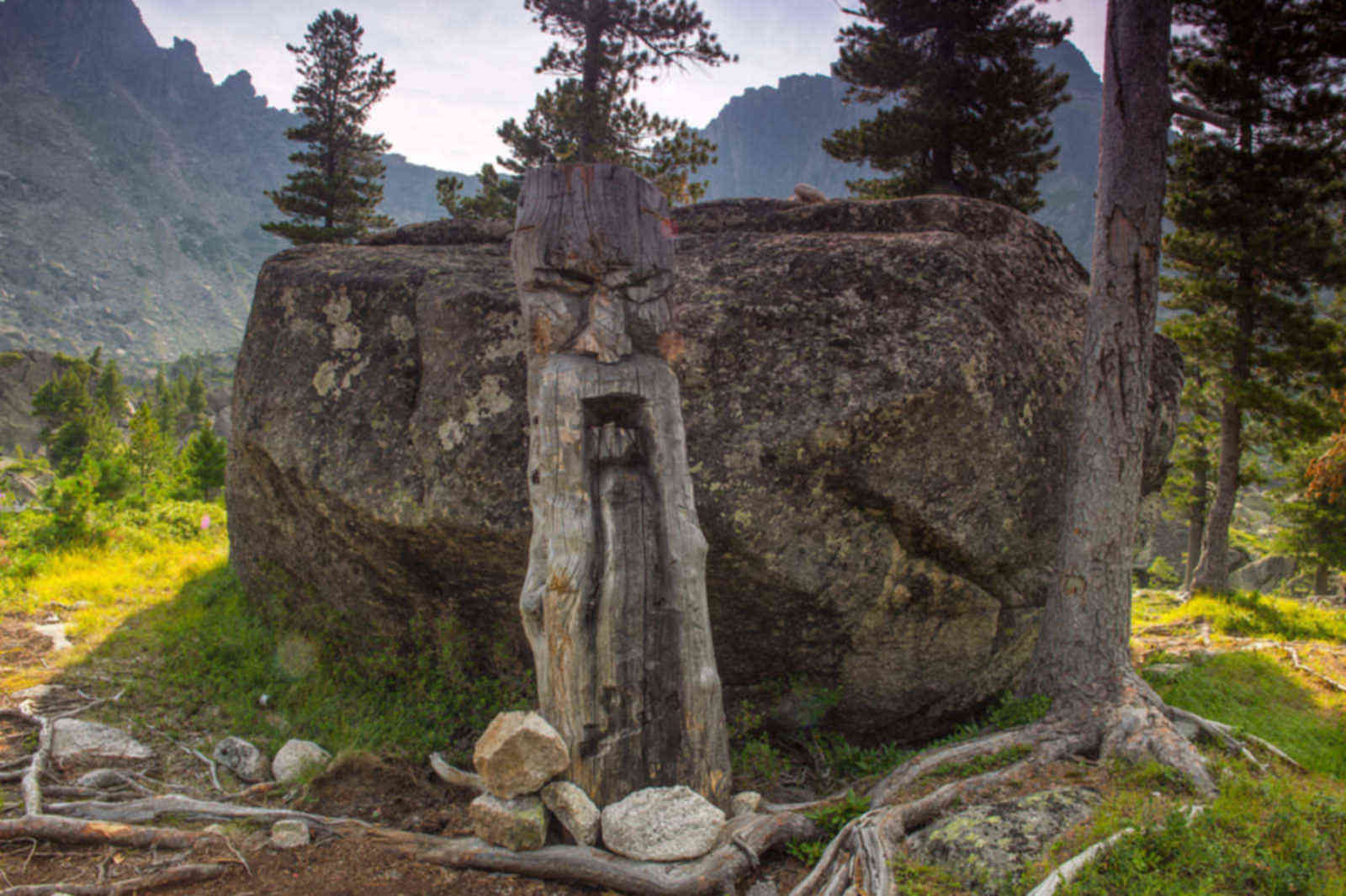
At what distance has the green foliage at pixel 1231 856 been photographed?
114 inches

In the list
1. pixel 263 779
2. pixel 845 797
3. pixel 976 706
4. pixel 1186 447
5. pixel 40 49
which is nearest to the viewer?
pixel 845 797

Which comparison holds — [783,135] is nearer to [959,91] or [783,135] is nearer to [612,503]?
[959,91]

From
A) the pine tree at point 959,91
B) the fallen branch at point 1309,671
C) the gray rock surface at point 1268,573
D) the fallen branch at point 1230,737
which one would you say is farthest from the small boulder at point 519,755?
the gray rock surface at point 1268,573

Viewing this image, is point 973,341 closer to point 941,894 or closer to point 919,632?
point 919,632

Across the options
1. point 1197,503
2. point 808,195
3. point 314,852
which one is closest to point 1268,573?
point 1197,503

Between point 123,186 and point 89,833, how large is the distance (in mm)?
171793

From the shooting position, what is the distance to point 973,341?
5543 millimetres

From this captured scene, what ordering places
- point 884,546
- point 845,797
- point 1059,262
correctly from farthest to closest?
1. point 1059,262
2. point 884,546
3. point 845,797

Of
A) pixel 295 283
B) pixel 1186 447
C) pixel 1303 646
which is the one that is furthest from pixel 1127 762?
pixel 1186 447

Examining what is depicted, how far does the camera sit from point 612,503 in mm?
4086

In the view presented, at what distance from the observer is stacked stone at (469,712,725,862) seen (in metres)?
3.45

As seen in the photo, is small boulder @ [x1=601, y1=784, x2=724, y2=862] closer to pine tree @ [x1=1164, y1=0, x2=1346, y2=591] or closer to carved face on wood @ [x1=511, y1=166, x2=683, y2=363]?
carved face on wood @ [x1=511, y1=166, x2=683, y2=363]

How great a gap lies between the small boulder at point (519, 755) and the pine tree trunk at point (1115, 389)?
4.08 metres

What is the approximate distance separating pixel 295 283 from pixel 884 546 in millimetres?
6110
